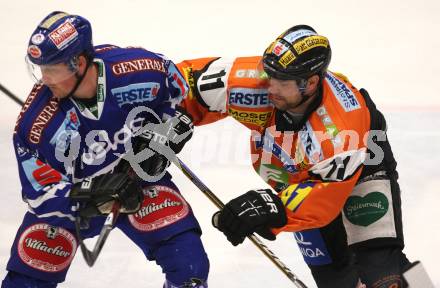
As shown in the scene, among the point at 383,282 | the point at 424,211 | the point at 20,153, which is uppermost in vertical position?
the point at 20,153

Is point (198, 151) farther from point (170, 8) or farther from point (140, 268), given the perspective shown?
point (170, 8)

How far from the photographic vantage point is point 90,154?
13.3ft

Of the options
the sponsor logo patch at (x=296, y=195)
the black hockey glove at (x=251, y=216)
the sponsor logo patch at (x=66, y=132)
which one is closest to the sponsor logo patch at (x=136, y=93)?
the sponsor logo patch at (x=66, y=132)

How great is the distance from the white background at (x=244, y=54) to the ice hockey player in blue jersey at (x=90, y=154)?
96 centimetres

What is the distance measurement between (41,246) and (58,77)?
2.53 ft

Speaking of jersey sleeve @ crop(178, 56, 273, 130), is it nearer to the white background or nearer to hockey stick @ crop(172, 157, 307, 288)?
hockey stick @ crop(172, 157, 307, 288)

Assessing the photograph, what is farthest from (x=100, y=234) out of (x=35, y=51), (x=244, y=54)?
(x=244, y=54)

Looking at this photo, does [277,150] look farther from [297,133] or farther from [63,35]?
[63,35]

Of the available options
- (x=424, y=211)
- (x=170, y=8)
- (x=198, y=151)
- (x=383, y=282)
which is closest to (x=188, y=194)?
(x=198, y=151)

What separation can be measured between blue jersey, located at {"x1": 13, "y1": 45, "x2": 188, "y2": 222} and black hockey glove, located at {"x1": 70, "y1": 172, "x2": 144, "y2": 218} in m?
0.08

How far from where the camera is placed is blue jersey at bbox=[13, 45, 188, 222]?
3908 millimetres

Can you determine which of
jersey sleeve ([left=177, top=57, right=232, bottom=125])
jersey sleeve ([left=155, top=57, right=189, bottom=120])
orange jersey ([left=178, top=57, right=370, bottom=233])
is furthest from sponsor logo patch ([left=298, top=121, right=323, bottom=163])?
jersey sleeve ([left=155, top=57, right=189, bottom=120])

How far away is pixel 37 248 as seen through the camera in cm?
408

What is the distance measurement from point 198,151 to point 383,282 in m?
2.21
